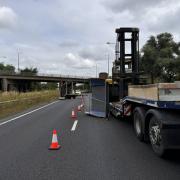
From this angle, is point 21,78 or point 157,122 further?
point 21,78

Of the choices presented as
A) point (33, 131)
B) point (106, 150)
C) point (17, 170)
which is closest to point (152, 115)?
→ point (106, 150)

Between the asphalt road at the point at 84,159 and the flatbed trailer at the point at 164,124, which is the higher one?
the flatbed trailer at the point at 164,124

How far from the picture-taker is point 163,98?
729 centimetres

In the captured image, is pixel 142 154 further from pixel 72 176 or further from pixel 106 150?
pixel 72 176

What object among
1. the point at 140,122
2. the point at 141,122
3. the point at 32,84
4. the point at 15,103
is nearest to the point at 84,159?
the point at 141,122

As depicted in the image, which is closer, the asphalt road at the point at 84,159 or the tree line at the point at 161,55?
the asphalt road at the point at 84,159

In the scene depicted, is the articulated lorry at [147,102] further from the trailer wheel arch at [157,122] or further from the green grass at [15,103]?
the green grass at [15,103]

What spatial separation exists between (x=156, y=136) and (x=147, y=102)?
98 cm

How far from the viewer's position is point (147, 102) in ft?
27.3

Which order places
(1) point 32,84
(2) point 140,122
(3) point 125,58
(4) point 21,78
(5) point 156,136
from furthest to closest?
(1) point 32,84 → (4) point 21,78 → (3) point 125,58 → (2) point 140,122 → (5) point 156,136

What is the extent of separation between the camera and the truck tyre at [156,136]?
290 inches

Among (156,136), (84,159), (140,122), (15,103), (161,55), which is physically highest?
(161,55)

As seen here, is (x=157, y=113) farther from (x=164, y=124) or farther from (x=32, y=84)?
(x=32, y=84)

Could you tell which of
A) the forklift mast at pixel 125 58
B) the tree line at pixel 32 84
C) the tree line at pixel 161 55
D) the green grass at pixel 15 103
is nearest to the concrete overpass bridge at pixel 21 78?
the tree line at pixel 32 84
